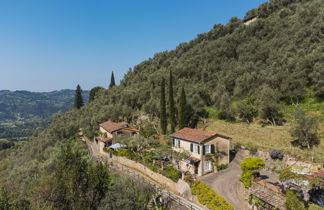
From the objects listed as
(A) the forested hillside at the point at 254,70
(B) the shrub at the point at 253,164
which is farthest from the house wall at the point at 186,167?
(A) the forested hillside at the point at 254,70

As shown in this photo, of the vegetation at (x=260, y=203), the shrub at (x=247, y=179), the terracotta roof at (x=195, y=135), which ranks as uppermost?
the terracotta roof at (x=195, y=135)

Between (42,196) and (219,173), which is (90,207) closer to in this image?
(42,196)

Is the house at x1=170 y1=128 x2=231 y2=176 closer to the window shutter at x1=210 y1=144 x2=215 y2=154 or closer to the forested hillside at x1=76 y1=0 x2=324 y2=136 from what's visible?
the window shutter at x1=210 y1=144 x2=215 y2=154

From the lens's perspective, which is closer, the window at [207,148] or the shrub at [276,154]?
the shrub at [276,154]

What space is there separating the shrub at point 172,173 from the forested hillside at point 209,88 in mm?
4603

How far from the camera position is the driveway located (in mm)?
17395

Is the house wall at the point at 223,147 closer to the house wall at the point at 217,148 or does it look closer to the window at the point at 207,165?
the house wall at the point at 217,148

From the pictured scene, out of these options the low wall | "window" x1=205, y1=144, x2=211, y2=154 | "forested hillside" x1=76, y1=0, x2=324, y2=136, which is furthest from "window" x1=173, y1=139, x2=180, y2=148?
"forested hillside" x1=76, y1=0, x2=324, y2=136

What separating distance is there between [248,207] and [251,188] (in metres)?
1.59

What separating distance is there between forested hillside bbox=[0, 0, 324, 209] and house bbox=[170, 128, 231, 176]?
7.77 metres

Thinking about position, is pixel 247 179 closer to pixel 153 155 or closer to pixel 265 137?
pixel 265 137

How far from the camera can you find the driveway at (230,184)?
57.1ft

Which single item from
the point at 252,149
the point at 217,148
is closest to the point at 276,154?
the point at 252,149

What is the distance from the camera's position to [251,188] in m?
17.0
